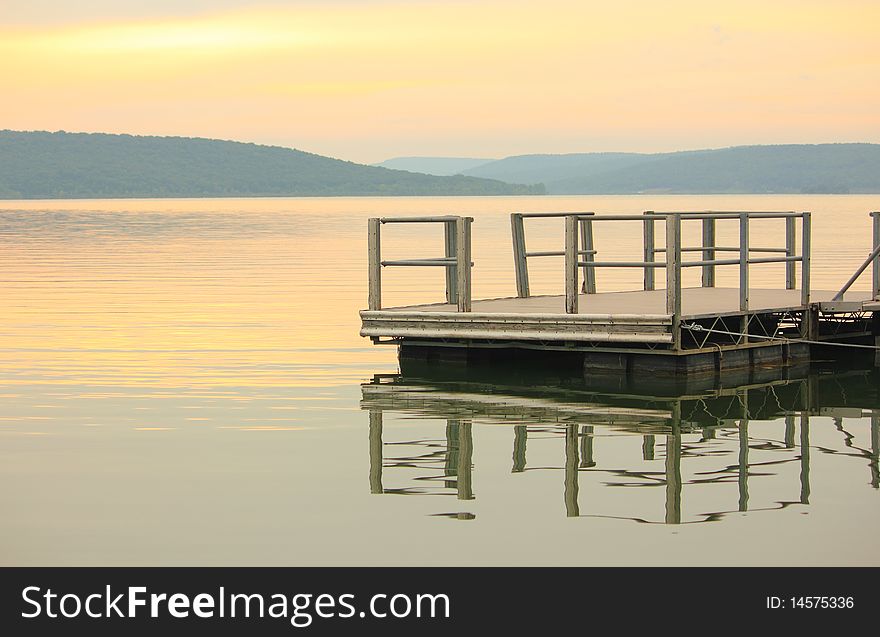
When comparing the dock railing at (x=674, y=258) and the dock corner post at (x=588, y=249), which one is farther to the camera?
the dock corner post at (x=588, y=249)

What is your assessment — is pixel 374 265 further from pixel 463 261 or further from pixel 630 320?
pixel 630 320

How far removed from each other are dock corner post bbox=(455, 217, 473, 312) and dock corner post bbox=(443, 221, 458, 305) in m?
0.39

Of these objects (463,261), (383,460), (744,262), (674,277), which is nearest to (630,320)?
(674,277)

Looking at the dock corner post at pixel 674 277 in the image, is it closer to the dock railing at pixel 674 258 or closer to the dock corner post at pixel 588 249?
the dock railing at pixel 674 258

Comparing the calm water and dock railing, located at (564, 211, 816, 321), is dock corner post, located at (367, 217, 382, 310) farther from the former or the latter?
dock railing, located at (564, 211, 816, 321)

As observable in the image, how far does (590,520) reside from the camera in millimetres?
11156

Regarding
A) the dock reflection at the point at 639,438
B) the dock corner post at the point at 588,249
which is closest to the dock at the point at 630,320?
the dock corner post at the point at 588,249

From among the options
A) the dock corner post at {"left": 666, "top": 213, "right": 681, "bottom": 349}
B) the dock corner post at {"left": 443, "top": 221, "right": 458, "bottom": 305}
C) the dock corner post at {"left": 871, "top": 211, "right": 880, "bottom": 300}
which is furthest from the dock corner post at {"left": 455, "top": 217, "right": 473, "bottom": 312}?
the dock corner post at {"left": 871, "top": 211, "right": 880, "bottom": 300}

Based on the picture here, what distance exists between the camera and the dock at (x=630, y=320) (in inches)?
693

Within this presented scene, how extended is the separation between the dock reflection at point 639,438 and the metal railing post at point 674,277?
80 centimetres

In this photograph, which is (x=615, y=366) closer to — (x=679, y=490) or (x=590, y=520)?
(x=679, y=490)

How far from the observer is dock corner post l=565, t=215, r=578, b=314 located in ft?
58.7

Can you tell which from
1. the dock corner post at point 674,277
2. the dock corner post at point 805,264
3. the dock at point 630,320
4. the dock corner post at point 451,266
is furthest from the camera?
the dock corner post at point 805,264

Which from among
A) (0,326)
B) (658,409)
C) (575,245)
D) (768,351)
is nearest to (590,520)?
(658,409)
